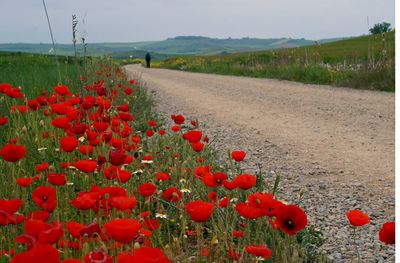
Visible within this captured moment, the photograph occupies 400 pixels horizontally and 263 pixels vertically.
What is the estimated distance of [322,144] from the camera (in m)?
6.44

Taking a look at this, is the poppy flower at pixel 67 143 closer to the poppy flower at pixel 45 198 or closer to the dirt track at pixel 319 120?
the poppy flower at pixel 45 198

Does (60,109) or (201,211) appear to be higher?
(60,109)

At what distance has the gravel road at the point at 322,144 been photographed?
3672 millimetres

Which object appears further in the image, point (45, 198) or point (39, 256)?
point (45, 198)

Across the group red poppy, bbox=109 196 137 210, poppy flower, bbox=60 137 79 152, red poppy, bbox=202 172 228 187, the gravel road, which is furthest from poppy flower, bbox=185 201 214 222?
the gravel road

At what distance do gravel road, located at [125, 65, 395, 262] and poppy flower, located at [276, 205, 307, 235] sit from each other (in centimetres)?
89

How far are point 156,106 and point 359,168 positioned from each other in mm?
6068

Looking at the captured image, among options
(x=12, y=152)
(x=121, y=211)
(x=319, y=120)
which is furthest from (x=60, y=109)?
(x=319, y=120)

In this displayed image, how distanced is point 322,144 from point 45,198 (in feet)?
16.5

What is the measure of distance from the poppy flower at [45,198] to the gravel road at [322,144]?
130 cm

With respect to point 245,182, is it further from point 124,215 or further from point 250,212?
point 124,215

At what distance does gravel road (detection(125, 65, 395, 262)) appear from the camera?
3.67 m

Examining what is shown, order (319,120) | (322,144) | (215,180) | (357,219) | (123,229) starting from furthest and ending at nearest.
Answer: (319,120), (322,144), (215,180), (357,219), (123,229)

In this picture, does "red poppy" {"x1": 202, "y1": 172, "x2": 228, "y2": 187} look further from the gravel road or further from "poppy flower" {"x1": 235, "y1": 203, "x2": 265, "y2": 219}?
the gravel road
